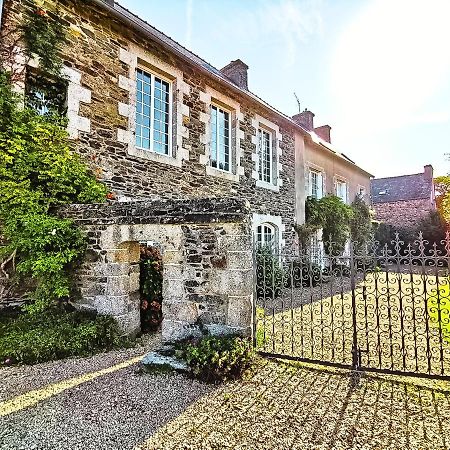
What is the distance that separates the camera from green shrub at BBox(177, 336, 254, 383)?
3.56m

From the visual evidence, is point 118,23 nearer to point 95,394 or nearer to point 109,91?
point 109,91

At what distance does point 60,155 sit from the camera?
5.20 meters

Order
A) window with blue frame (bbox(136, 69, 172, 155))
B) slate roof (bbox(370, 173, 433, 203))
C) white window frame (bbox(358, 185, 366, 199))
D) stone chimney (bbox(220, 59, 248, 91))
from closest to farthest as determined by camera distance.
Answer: window with blue frame (bbox(136, 69, 172, 155))
stone chimney (bbox(220, 59, 248, 91))
white window frame (bbox(358, 185, 366, 199))
slate roof (bbox(370, 173, 433, 203))

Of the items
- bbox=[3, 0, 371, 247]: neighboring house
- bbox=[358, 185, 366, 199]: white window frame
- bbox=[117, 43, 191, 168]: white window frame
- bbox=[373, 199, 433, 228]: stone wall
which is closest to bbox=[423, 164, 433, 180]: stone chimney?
bbox=[373, 199, 433, 228]: stone wall

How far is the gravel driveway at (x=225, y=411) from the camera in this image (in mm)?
2490

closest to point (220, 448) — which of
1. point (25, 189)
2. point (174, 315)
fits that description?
point (174, 315)

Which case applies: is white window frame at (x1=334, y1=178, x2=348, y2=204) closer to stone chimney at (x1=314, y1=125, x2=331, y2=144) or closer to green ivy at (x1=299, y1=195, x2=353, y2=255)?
green ivy at (x1=299, y1=195, x2=353, y2=255)

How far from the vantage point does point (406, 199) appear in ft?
76.1

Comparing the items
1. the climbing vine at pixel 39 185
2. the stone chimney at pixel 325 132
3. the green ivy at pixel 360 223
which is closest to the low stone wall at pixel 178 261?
the climbing vine at pixel 39 185

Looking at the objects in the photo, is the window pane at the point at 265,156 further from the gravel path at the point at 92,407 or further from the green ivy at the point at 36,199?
the gravel path at the point at 92,407

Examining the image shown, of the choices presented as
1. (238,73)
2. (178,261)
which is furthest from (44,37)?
(238,73)

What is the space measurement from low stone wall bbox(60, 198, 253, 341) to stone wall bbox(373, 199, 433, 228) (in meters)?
21.4

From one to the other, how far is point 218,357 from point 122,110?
5.10 m

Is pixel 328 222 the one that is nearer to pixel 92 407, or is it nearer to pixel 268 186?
pixel 268 186
